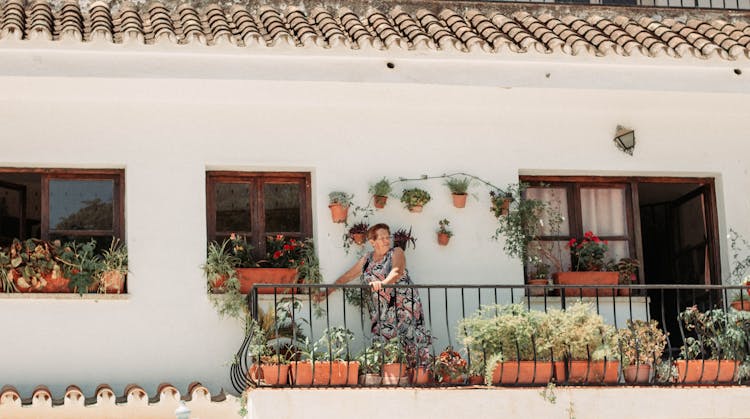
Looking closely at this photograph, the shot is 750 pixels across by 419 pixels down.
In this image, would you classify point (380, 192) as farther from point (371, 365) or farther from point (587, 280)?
point (587, 280)

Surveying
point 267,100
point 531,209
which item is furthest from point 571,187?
point 267,100

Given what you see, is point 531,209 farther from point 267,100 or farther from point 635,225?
point 267,100

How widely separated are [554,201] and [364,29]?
302 cm

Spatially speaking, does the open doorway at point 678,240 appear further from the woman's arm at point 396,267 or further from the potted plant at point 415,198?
the woman's arm at point 396,267

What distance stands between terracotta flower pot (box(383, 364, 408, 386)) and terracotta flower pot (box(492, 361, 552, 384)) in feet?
2.78

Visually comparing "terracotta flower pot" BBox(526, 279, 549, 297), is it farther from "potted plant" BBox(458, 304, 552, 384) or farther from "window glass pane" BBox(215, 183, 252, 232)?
"window glass pane" BBox(215, 183, 252, 232)

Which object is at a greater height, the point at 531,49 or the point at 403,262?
the point at 531,49

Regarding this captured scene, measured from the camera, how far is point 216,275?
49.0 feet

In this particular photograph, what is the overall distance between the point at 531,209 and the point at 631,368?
2130mm

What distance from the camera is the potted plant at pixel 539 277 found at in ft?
52.0

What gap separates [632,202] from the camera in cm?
1647

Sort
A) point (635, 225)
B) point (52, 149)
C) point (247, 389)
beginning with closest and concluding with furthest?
point (247, 389), point (52, 149), point (635, 225)

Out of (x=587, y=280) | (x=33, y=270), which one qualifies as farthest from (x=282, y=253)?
(x=587, y=280)

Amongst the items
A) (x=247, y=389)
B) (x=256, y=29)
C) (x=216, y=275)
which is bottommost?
(x=247, y=389)
